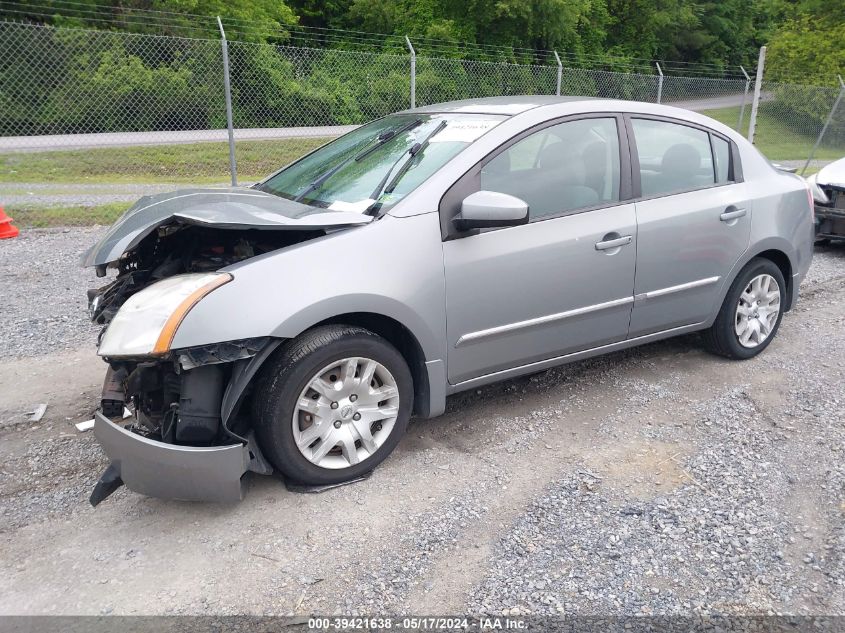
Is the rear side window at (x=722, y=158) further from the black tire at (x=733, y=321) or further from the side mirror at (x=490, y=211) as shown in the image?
the side mirror at (x=490, y=211)

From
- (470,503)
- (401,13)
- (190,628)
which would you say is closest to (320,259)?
(470,503)

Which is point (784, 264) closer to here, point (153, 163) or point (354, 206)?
point (354, 206)

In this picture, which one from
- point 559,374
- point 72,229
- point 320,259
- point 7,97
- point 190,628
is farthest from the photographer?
point 7,97

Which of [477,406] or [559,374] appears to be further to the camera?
[559,374]

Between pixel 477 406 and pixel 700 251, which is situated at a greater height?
pixel 700 251

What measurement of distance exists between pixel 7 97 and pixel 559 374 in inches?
523

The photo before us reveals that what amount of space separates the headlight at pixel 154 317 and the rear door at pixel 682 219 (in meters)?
2.47

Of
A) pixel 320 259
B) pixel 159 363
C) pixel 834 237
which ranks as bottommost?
pixel 834 237

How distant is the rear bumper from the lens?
2783 millimetres

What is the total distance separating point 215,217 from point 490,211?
126cm

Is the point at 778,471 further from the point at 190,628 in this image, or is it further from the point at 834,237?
the point at 834,237

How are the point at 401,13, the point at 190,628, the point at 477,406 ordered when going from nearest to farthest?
the point at 190,628, the point at 477,406, the point at 401,13

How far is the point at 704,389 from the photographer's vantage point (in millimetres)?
4406

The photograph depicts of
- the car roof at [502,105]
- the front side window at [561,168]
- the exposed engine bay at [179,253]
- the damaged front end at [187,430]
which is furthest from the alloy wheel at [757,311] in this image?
the damaged front end at [187,430]
